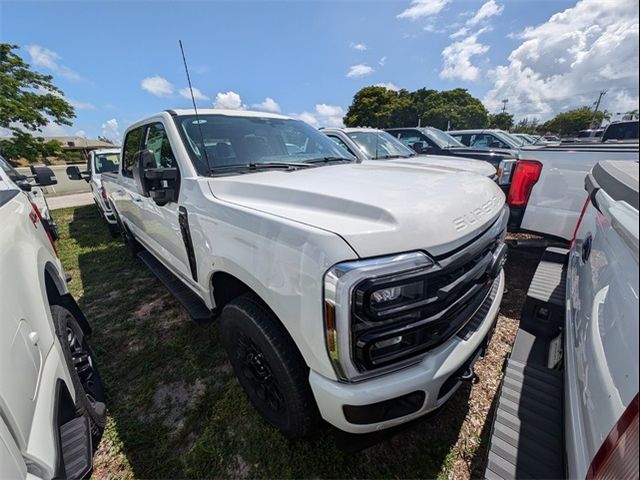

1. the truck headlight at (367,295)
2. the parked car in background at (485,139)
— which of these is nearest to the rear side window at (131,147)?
the truck headlight at (367,295)

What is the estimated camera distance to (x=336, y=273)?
117 cm

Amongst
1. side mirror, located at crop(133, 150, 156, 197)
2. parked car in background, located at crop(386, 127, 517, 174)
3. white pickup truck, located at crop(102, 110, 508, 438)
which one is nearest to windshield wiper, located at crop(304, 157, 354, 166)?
→ white pickup truck, located at crop(102, 110, 508, 438)

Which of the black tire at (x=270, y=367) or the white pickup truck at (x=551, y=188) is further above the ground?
the white pickup truck at (x=551, y=188)

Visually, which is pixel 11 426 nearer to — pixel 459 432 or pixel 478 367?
pixel 459 432

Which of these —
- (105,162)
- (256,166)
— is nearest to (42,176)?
(256,166)

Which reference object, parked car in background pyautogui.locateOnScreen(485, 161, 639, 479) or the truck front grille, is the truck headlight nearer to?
the truck front grille

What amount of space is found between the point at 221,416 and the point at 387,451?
1.17 metres

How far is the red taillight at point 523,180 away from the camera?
307 cm

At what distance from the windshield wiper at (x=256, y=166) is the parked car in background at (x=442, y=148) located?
16.5 feet

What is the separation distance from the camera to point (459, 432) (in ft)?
6.47

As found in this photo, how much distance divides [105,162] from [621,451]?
1065cm

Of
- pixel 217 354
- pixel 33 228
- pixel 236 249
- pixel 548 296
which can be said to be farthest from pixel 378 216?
pixel 33 228

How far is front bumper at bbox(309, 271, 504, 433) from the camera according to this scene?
1.28 metres

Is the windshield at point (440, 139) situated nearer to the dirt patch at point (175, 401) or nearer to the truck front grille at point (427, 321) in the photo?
the truck front grille at point (427, 321)
